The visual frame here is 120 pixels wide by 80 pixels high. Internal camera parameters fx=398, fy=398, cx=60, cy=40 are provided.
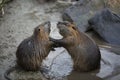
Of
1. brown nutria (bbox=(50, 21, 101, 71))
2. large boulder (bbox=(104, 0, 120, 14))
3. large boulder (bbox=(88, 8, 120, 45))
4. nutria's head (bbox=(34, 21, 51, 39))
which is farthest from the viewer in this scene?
large boulder (bbox=(104, 0, 120, 14))

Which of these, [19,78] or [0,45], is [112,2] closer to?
[0,45]

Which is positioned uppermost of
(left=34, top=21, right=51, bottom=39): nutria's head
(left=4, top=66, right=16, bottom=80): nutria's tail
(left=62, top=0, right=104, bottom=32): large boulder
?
(left=34, top=21, right=51, bottom=39): nutria's head

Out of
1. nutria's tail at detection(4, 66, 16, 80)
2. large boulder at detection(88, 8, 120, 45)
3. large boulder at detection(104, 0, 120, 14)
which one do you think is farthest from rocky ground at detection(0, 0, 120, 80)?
large boulder at detection(104, 0, 120, 14)

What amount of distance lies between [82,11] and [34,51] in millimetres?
3026

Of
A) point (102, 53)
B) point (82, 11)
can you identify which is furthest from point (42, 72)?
point (82, 11)

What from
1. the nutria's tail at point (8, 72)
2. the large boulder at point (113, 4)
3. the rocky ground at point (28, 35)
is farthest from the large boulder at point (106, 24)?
the nutria's tail at point (8, 72)

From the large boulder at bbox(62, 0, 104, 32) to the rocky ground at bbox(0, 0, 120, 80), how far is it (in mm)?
328

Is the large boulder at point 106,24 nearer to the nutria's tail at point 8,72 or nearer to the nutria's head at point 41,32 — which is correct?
the nutria's head at point 41,32

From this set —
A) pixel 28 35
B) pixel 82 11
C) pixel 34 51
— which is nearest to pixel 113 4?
pixel 82 11

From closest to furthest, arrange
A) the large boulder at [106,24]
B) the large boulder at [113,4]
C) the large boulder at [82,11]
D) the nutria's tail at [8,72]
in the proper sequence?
the nutria's tail at [8,72] < the large boulder at [106,24] < the large boulder at [82,11] < the large boulder at [113,4]

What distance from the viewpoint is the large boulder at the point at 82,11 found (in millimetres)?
8945

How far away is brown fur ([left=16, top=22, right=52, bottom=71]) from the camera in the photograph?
6566mm

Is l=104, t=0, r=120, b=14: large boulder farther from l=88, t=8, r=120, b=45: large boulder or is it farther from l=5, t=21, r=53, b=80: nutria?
l=5, t=21, r=53, b=80: nutria

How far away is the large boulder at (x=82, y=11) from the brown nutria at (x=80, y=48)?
6.99ft
